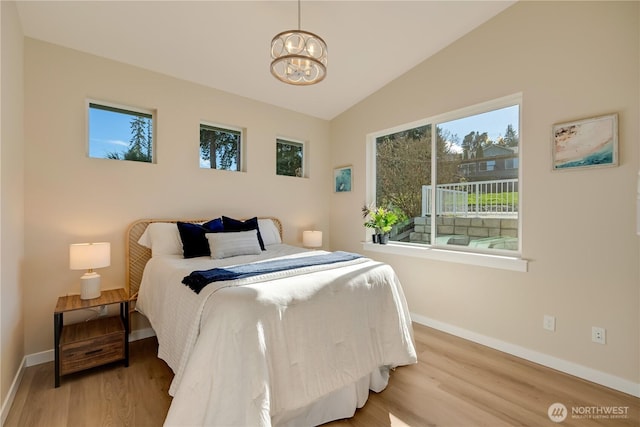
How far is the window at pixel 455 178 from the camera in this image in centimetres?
287

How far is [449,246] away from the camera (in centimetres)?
332

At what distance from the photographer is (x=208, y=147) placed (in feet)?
11.6

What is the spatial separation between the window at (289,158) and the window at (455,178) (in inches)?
40.5

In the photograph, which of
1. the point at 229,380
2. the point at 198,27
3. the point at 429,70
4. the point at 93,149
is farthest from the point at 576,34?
the point at 93,149

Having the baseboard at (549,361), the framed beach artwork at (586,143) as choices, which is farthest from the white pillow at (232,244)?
the framed beach artwork at (586,143)

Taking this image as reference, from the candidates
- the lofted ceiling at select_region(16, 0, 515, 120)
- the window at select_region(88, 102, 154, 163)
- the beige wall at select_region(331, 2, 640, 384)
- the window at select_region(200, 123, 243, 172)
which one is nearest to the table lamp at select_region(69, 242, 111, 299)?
the window at select_region(88, 102, 154, 163)

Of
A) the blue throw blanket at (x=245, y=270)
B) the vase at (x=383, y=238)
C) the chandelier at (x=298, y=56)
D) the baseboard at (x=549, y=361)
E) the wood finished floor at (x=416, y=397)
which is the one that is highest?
the chandelier at (x=298, y=56)

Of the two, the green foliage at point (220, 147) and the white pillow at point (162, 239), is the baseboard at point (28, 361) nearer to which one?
the white pillow at point (162, 239)

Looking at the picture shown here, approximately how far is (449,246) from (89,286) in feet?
11.1

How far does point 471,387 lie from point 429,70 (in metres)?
3.05

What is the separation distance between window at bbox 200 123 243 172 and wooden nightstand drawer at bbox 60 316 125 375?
1.85 metres

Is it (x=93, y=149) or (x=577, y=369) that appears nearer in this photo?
(x=577, y=369)

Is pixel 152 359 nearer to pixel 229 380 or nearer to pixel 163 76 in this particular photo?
pixel 229 380

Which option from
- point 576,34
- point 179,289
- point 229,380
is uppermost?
point 576,34
